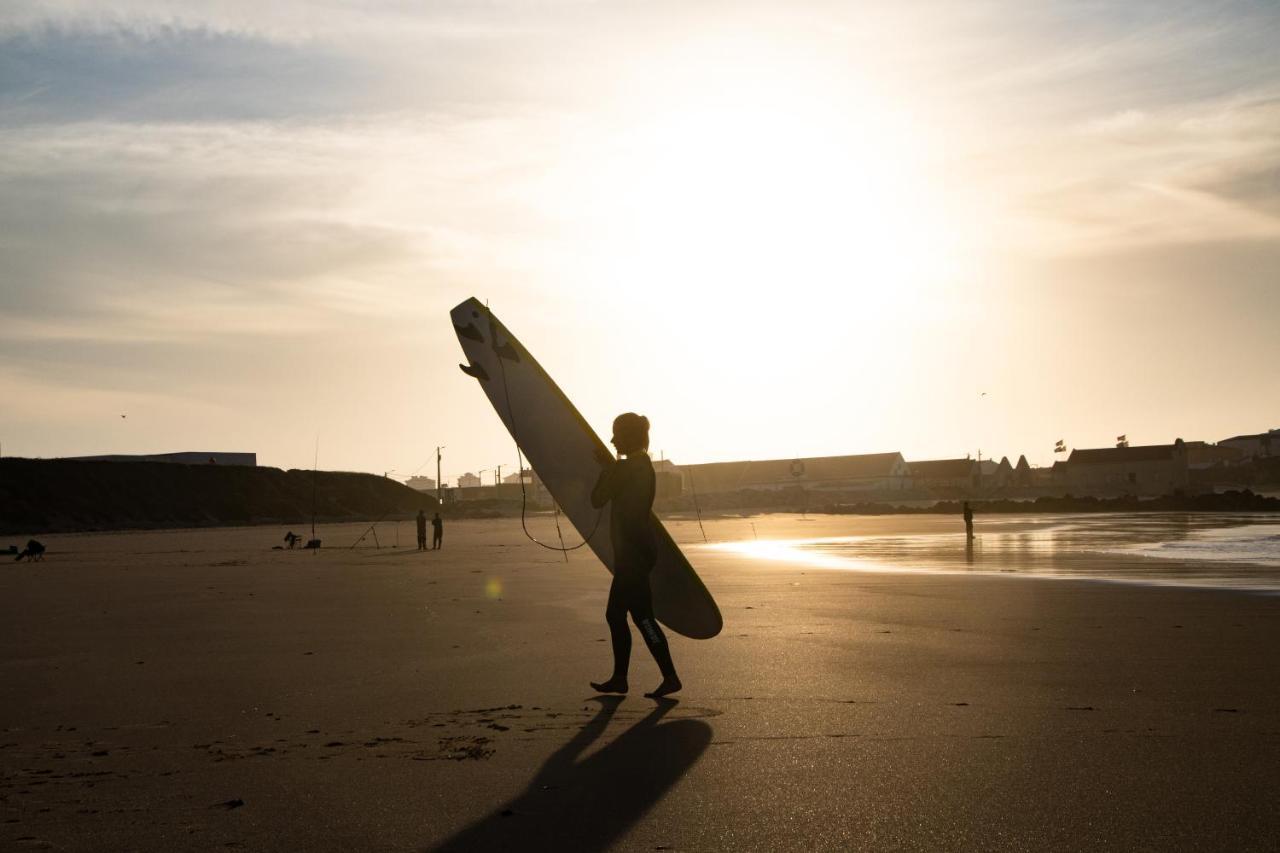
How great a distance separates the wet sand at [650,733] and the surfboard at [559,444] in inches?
20.0

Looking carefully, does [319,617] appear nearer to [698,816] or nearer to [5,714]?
[5,714]

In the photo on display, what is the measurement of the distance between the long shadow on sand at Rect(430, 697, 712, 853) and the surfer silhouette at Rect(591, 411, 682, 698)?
89 centimetres

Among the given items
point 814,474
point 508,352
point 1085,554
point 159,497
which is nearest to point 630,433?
point 508,352

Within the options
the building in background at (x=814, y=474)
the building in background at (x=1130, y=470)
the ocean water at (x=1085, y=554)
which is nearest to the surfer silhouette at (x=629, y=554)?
the ocean water at (x=1085, y=554)

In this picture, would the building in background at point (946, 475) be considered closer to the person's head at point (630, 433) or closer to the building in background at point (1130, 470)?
the building in background at point (1130, 470)

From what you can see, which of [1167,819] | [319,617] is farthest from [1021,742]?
[319,617]

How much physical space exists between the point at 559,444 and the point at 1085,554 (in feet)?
62.3

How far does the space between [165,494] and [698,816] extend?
92653 mm

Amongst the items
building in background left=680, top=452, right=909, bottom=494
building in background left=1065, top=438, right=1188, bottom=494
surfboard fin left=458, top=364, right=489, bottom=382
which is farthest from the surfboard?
building in background left=680, top=452, right=909, bottom=494

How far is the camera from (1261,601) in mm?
13102

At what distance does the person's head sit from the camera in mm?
7875

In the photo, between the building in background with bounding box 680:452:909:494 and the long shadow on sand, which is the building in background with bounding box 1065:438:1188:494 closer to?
the building in background with bounding box 680:452:909:494

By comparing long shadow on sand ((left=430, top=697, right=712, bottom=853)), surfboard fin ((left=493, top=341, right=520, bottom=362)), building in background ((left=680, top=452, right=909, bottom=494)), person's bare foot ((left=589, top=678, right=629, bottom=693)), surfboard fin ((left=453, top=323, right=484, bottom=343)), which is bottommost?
long shadow on sand ((left=430, top=697, right=712, bottom=853))

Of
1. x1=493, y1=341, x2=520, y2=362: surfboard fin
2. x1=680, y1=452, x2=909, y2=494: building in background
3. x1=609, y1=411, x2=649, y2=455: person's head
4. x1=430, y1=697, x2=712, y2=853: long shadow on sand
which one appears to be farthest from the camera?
x1=680, y1=452, x2=909, y2=494: building in background
